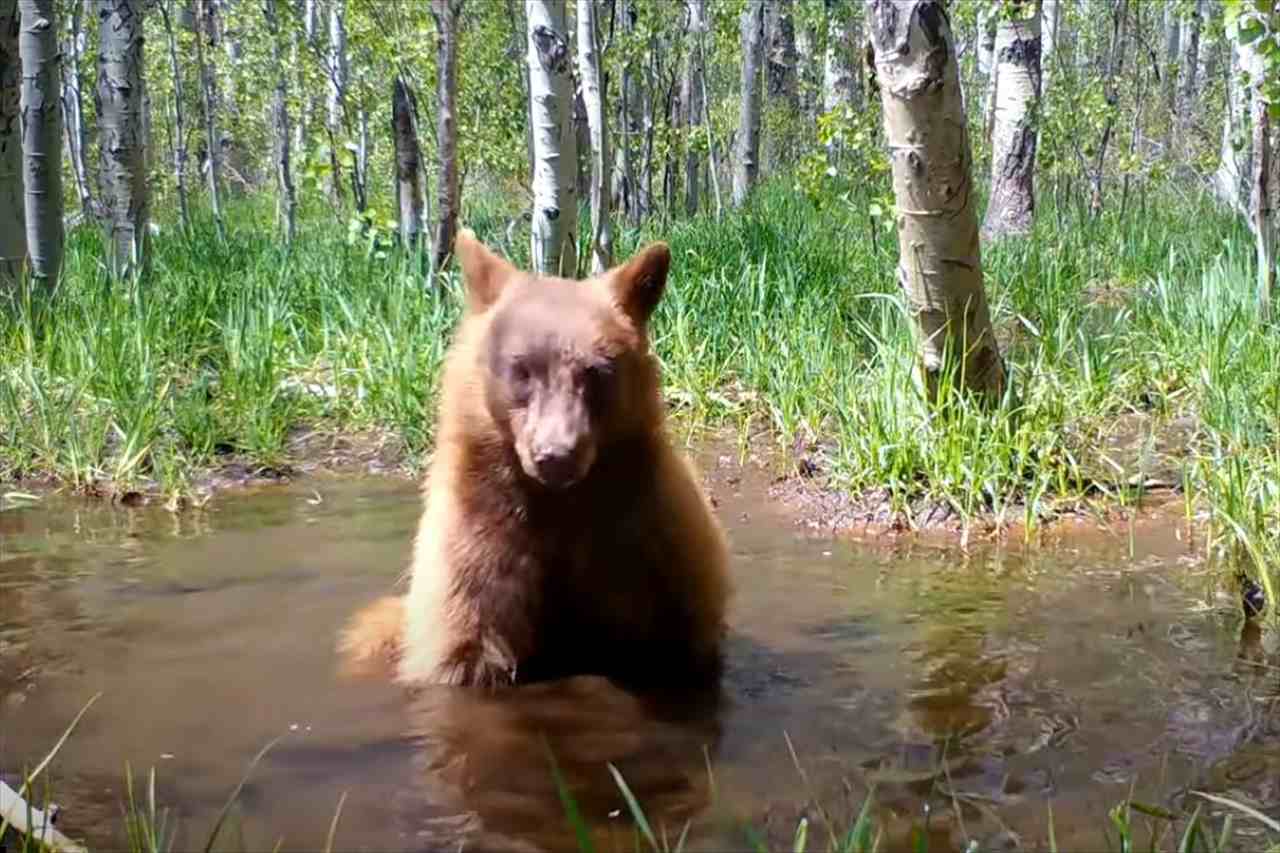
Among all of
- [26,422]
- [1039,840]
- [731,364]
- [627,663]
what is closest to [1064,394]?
[731,364]

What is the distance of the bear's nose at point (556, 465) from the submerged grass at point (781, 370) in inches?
77.7

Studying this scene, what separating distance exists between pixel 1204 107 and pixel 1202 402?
19.4 metres

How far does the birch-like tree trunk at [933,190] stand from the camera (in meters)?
4.89

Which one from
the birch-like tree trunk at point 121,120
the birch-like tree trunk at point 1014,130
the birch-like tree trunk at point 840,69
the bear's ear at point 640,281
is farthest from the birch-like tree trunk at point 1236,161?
the birch-like tree trunk at point 121,120

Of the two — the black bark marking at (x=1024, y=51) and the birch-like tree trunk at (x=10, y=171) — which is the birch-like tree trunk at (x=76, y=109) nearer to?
the birch-like tree trunk at (x=10, y=171)

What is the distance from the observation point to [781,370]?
20.6 ft

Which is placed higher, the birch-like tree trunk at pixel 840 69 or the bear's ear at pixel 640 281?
the birch-like tree trunk at pixel 840 69

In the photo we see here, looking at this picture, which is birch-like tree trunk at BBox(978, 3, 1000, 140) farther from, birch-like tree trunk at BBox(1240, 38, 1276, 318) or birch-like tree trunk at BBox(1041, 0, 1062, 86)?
birch-like tree trunk at BBox(1240, 38, 1276, 318)

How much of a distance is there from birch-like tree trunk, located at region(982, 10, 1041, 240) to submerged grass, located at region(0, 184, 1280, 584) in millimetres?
3041

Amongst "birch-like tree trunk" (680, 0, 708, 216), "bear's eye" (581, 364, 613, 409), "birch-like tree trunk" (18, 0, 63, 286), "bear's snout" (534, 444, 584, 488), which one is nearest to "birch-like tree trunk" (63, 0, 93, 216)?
"birch-like tree trunk" (18, 0, 63, 286)

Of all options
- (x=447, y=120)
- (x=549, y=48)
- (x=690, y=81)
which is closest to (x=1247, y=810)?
(x=549, y=48)

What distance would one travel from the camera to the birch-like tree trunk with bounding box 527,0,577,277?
671cm

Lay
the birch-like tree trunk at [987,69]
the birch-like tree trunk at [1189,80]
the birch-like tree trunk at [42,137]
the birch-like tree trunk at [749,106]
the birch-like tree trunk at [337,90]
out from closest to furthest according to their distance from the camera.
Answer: the birch-like tree trunk at [42,137] < the birch-like tree trunk at [337,90] < the birch-like tree trunk at [749,106] < the birch-like tree trunk at [987,69] < the birch-like tree trunk at [1189,80]

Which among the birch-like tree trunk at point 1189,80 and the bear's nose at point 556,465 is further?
the birch-like tree trunk at point 1189,80
